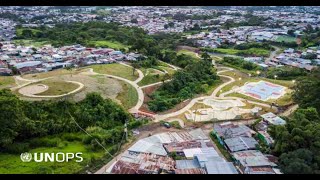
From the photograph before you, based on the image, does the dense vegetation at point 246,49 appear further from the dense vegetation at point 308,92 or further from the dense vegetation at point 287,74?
the dense vegetation at point 308,92

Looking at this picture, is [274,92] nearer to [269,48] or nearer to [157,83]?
[157,83]

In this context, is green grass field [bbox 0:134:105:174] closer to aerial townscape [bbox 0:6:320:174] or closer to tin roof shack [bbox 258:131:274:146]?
aerial townscape [bbox 0:6:320:174]

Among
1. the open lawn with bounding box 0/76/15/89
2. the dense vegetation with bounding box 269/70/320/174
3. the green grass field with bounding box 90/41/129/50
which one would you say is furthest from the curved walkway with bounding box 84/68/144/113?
the green grass field with bounding box 90/41/129/50

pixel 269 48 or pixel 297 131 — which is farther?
pixel 269 48

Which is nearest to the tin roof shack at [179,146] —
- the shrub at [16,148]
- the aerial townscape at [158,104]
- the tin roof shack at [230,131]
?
the aerial townscape at [158,104]

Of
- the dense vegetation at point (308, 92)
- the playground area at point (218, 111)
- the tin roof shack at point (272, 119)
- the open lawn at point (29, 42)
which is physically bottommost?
the playground area at point (218, 111)

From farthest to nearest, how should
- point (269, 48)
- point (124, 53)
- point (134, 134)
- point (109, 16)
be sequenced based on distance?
point (109, 16) < point (269, 48) < point (124, 53) < point (134, 134)

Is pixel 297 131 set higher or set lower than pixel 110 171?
higher

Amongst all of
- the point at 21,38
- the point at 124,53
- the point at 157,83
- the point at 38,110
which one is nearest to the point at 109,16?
the point at 21,38
